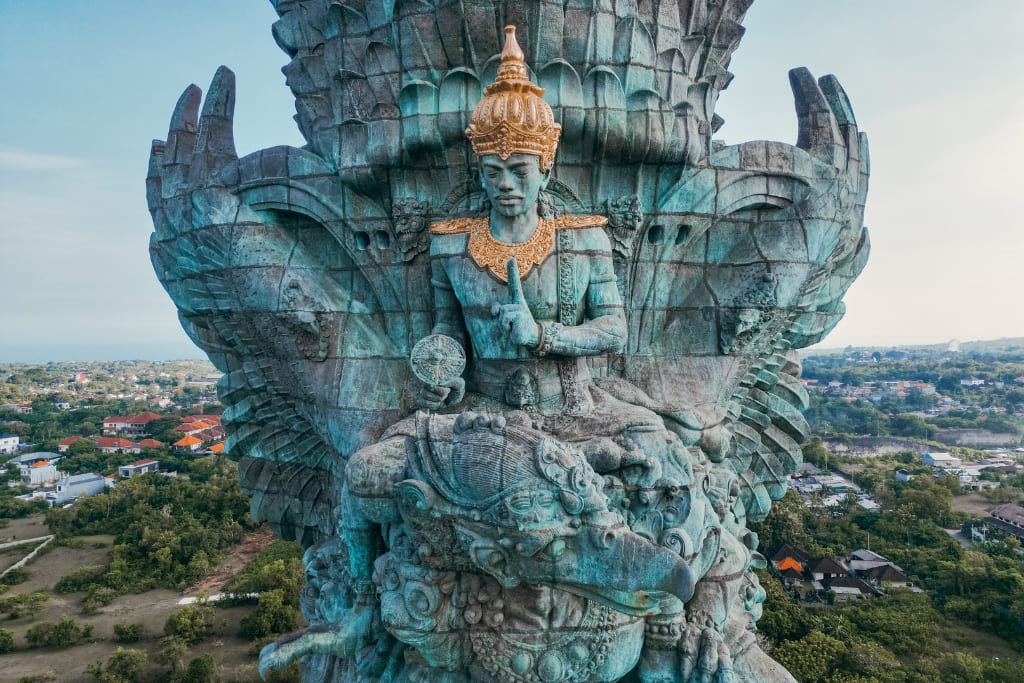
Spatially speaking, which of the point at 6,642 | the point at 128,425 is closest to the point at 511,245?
the point at 6,642

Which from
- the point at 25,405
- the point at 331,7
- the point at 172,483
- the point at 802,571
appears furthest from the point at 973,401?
the point at 25,405

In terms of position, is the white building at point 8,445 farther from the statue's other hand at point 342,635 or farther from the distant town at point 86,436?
the statue's other hand at point 342,635

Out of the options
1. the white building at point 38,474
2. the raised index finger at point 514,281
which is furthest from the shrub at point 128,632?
the raised index finger at point 514,281

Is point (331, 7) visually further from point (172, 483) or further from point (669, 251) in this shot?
point (172, 483)

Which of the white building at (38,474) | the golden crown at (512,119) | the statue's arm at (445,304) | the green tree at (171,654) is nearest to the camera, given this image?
the golden crown at (512,119)

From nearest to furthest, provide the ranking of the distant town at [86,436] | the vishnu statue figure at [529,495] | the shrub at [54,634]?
the vishnu statue figure at [529,495] → the shrub at [54,634] → the distant town at [86,436]
